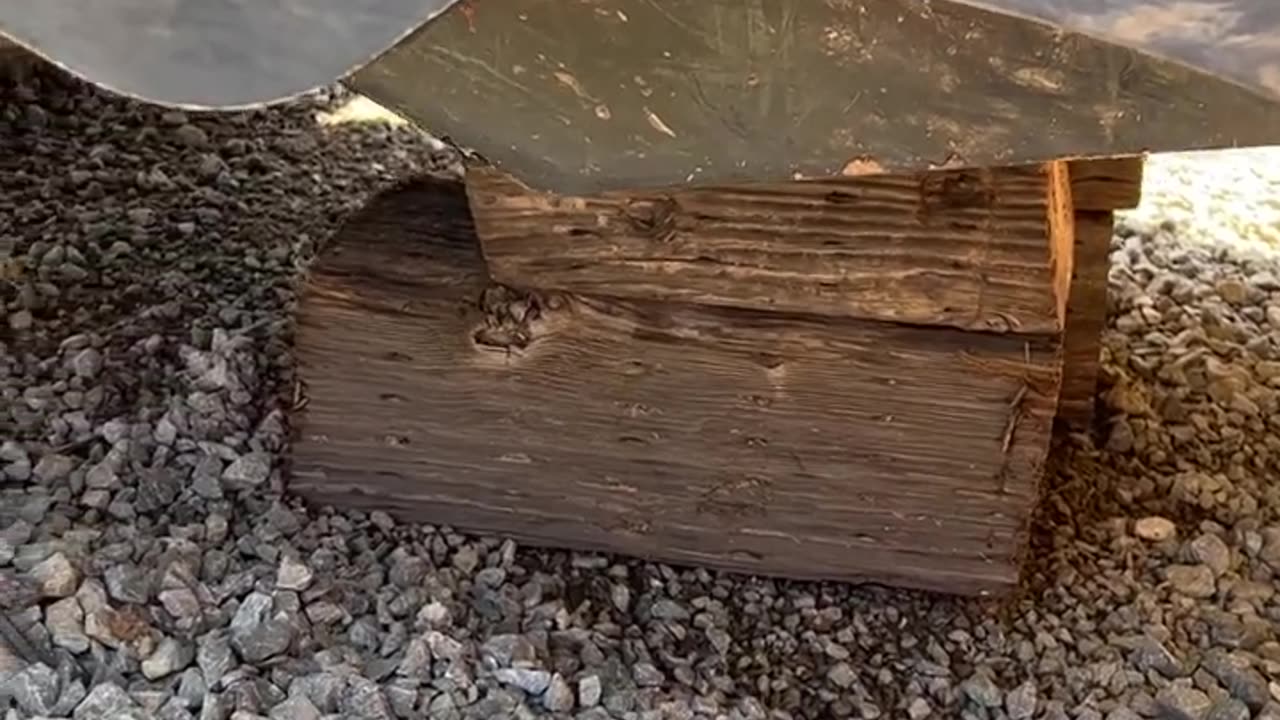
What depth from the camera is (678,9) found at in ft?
2.42

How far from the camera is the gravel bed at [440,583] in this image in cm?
114

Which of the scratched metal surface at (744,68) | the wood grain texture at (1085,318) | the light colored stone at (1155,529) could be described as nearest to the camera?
the scratched metal surface at (744,68)

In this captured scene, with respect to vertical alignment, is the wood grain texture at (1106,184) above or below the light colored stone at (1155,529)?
above

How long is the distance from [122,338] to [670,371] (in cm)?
53

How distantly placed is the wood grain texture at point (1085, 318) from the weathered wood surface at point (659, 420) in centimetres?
32

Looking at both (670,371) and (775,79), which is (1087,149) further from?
(670,371)

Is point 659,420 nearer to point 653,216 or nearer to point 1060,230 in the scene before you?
point 653,216

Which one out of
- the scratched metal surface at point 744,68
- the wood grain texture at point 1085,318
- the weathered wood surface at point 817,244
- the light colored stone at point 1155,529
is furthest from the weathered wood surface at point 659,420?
the scratched metal surface at point 744,68

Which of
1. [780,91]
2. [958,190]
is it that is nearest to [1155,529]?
[958,190]

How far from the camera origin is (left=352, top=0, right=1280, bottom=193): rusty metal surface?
0.71m

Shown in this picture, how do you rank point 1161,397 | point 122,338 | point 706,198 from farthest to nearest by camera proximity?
point 1161,397 → point 122,338 → point 706,198

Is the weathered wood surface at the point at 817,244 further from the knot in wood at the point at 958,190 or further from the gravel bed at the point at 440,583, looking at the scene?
the gravel bed at the point at 440,583

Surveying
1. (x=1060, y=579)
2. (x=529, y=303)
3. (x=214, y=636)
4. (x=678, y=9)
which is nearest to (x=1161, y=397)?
(x=1060, y=579)

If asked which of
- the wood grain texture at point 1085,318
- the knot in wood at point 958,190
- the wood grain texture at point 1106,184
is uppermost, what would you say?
the knot in wood at point 958,190
